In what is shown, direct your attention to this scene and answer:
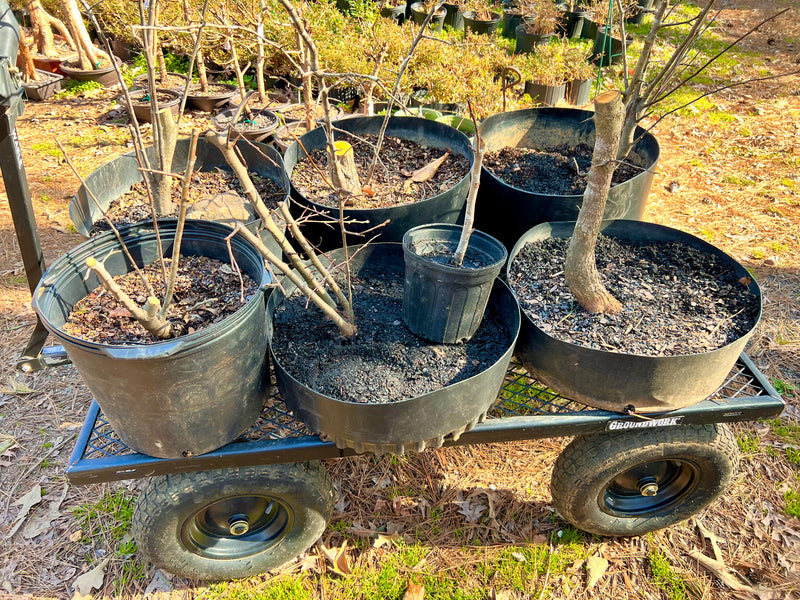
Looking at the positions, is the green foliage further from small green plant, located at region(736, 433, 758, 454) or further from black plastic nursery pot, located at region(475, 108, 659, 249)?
black plastic nursery pot, located at region(475, 108, 659, 249)

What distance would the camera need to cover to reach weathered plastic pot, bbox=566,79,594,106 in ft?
19.4

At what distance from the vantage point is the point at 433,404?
5.44 feet

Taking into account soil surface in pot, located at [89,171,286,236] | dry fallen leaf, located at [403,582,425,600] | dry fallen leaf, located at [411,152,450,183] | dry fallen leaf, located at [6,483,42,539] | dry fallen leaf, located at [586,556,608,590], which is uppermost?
dry fallen leaf, located at [411,152,450,183]

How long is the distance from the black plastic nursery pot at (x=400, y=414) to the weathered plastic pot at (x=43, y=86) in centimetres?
555

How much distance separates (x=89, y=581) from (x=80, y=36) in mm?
5638

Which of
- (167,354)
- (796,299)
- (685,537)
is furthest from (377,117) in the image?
(796,299)

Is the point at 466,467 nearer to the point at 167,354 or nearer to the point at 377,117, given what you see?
the point at 167,354

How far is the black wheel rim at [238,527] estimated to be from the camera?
2.08 meters

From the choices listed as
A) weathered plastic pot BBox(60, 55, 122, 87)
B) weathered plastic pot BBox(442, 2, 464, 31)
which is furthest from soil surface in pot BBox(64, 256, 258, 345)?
weathered plastic pot BBox(442, 2, 464, 31)

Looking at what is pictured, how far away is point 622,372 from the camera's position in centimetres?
180

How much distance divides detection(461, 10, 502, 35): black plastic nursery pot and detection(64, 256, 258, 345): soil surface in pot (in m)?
6.61

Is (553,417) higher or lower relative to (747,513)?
higher

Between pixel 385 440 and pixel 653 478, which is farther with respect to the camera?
pixel 653 478

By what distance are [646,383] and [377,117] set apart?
7.27 ft
